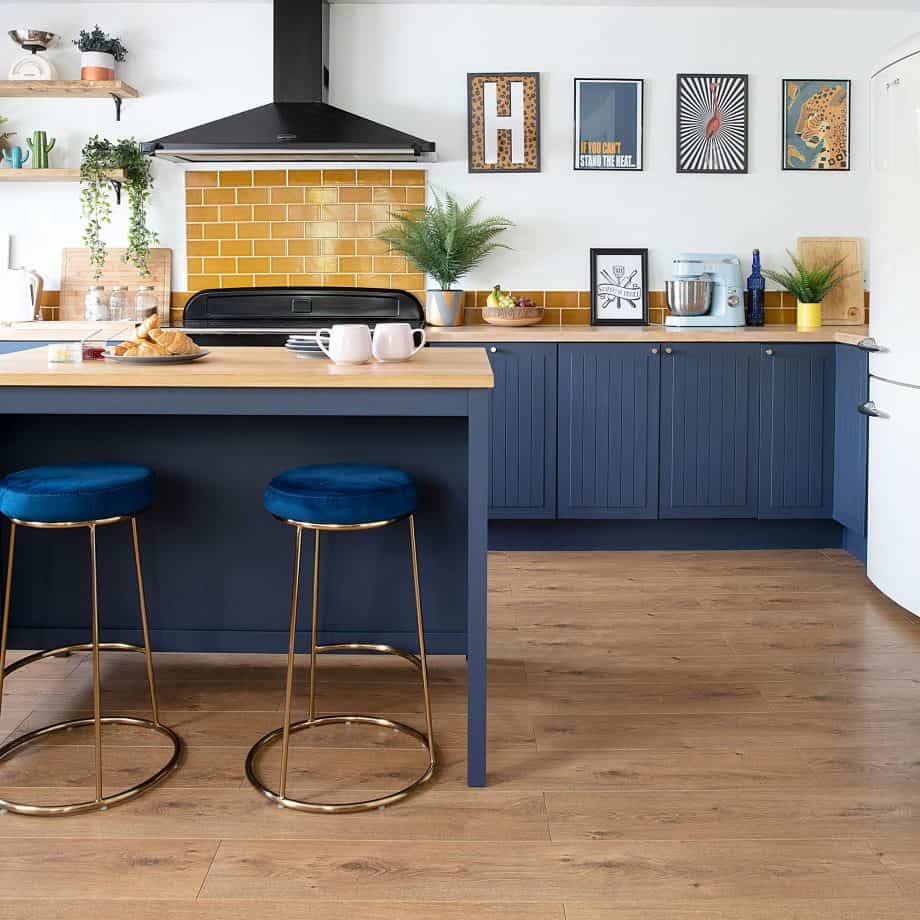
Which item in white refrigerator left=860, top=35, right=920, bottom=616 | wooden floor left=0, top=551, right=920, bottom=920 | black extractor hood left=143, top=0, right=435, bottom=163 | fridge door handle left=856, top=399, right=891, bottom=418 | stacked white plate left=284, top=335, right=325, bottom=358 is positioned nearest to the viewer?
wooden floor left=0, top=551, right=920, bottom=920

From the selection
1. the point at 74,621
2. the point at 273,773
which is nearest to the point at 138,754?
the point at 273,773

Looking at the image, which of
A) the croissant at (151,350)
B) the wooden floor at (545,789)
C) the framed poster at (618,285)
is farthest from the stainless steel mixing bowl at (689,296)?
the croissant at (151,350)

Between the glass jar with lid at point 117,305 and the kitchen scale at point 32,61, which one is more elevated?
the kitchen scale at point 32,61

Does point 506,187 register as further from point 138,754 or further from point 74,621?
point 138,754

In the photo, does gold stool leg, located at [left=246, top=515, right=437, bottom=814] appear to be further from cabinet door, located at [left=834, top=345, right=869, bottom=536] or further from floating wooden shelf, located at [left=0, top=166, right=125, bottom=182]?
floating wooden shelf, located at [left=0, top=166, right=125, bottom=182]

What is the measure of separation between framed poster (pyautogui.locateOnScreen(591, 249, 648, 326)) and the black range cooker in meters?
0.80

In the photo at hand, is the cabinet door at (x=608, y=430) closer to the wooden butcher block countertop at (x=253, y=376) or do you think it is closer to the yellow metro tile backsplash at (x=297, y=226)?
the yellow metro tile backsplash at (x=297, y=226)

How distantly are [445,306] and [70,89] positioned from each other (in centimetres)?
187

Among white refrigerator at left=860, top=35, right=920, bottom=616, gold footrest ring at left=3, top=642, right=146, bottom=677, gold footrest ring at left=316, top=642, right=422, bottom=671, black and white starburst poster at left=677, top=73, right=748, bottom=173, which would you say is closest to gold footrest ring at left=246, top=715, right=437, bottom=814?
gold footrest ring at left=316, top=642, right=422, bottom=671

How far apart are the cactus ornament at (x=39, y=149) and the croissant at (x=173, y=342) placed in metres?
2.69

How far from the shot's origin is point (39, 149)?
4957 mm

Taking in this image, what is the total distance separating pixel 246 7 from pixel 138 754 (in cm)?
356

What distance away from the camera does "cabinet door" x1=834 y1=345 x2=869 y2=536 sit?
4234mm

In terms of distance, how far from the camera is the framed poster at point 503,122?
498cm
